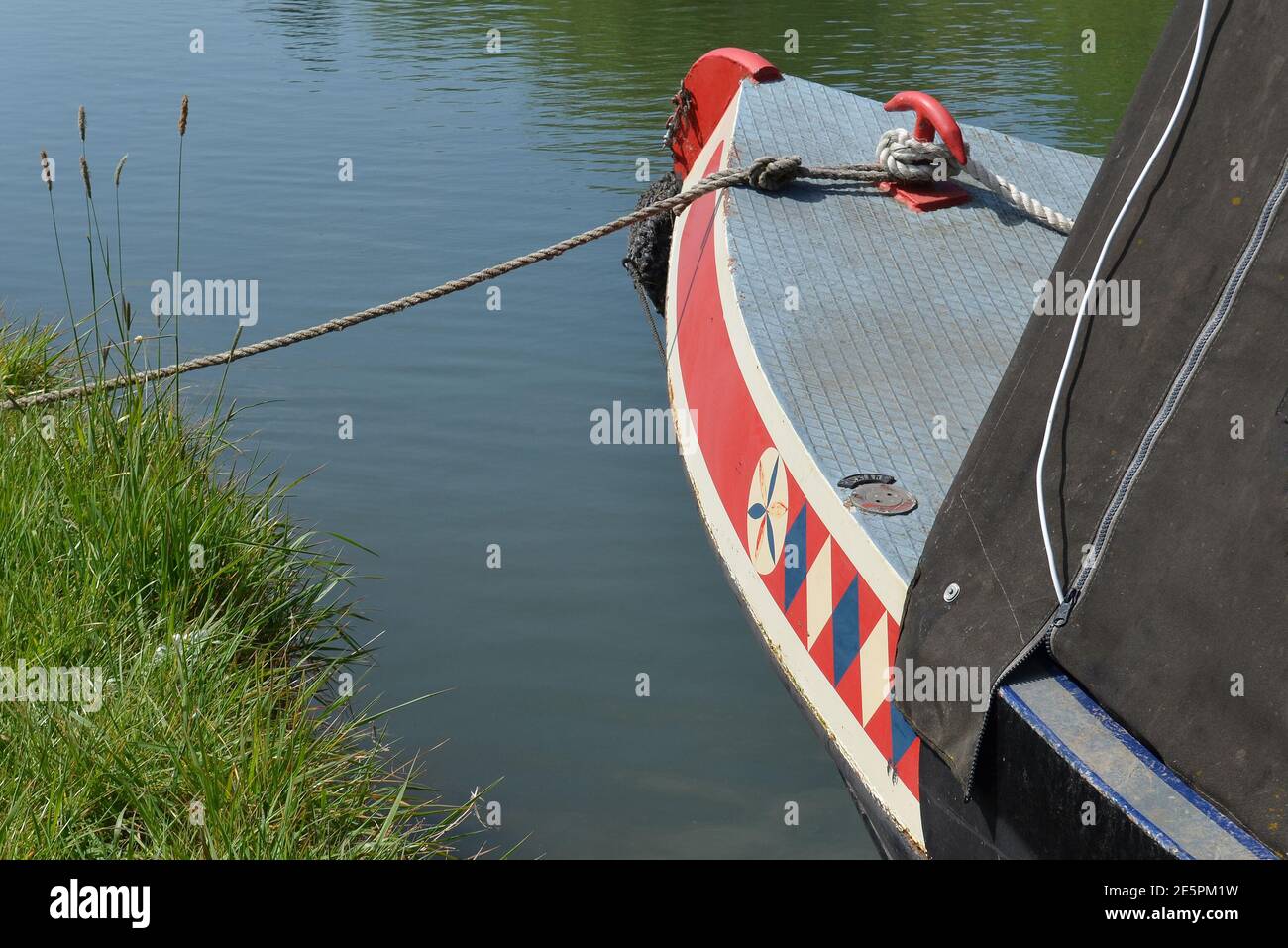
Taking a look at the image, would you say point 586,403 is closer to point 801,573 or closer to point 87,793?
point 801,573

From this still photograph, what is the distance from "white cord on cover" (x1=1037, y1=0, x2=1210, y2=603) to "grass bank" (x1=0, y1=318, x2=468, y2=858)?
1863 mm

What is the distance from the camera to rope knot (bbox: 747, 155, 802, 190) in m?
5.91

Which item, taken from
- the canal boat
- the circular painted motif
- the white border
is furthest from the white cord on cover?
the circular painted motif

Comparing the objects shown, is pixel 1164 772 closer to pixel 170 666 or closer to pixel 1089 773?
pixel 1089 773

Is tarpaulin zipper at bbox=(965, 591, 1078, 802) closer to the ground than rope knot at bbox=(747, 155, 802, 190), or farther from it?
closer to the ground

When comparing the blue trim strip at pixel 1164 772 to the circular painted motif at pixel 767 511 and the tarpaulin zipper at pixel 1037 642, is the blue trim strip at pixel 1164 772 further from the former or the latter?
the circular painted motif at pixel 767 511

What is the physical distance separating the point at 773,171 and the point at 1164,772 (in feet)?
13.0

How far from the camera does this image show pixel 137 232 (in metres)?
10.2

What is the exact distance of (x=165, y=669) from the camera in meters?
3.71

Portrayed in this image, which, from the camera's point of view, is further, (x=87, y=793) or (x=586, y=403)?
(x=586, y=403)

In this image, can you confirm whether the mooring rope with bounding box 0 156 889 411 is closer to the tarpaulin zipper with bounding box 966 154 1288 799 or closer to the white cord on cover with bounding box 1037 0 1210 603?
the white cord on cover with bounding box 1037 0 1210 603

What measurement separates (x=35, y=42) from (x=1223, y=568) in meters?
18.5

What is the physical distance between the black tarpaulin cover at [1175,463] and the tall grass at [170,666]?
1697mm
